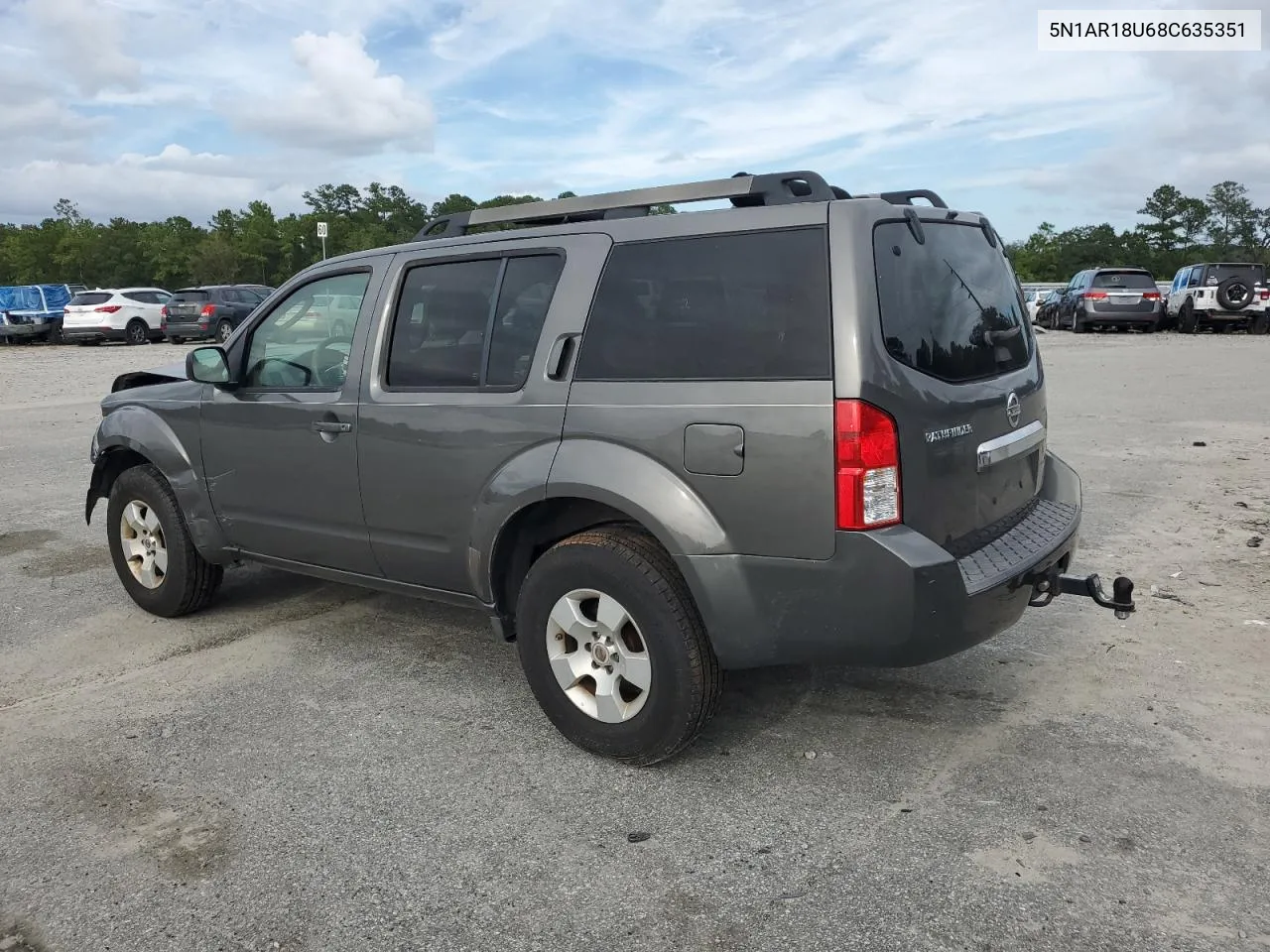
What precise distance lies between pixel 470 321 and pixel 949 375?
1.78 metres

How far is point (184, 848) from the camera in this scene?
117 inches

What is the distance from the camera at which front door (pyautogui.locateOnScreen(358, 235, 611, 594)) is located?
11.7ft

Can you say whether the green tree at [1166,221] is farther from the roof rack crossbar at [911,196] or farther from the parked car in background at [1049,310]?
the roof rack crossbar at [911,196]

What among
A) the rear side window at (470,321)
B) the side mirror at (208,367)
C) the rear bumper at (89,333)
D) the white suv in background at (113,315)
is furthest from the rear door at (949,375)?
the rear bumper at (89,333)

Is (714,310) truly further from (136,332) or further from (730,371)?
(136,332)

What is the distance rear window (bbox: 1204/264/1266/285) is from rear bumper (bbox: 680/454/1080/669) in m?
26.8

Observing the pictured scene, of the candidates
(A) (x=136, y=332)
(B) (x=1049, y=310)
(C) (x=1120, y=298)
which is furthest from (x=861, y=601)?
(B) (x=1049, y=310)

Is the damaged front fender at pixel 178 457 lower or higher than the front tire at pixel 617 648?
higher

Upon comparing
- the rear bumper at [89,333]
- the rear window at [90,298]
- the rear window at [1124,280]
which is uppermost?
the rear window at [90,298]

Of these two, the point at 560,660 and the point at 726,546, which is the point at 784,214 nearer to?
the point at 726,546

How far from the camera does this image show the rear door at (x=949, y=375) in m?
2.99

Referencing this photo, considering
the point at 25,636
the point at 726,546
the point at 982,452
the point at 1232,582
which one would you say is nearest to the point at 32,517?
the point at 25,636

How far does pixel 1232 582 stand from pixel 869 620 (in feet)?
10.9

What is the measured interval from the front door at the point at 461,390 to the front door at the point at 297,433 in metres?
0.14
